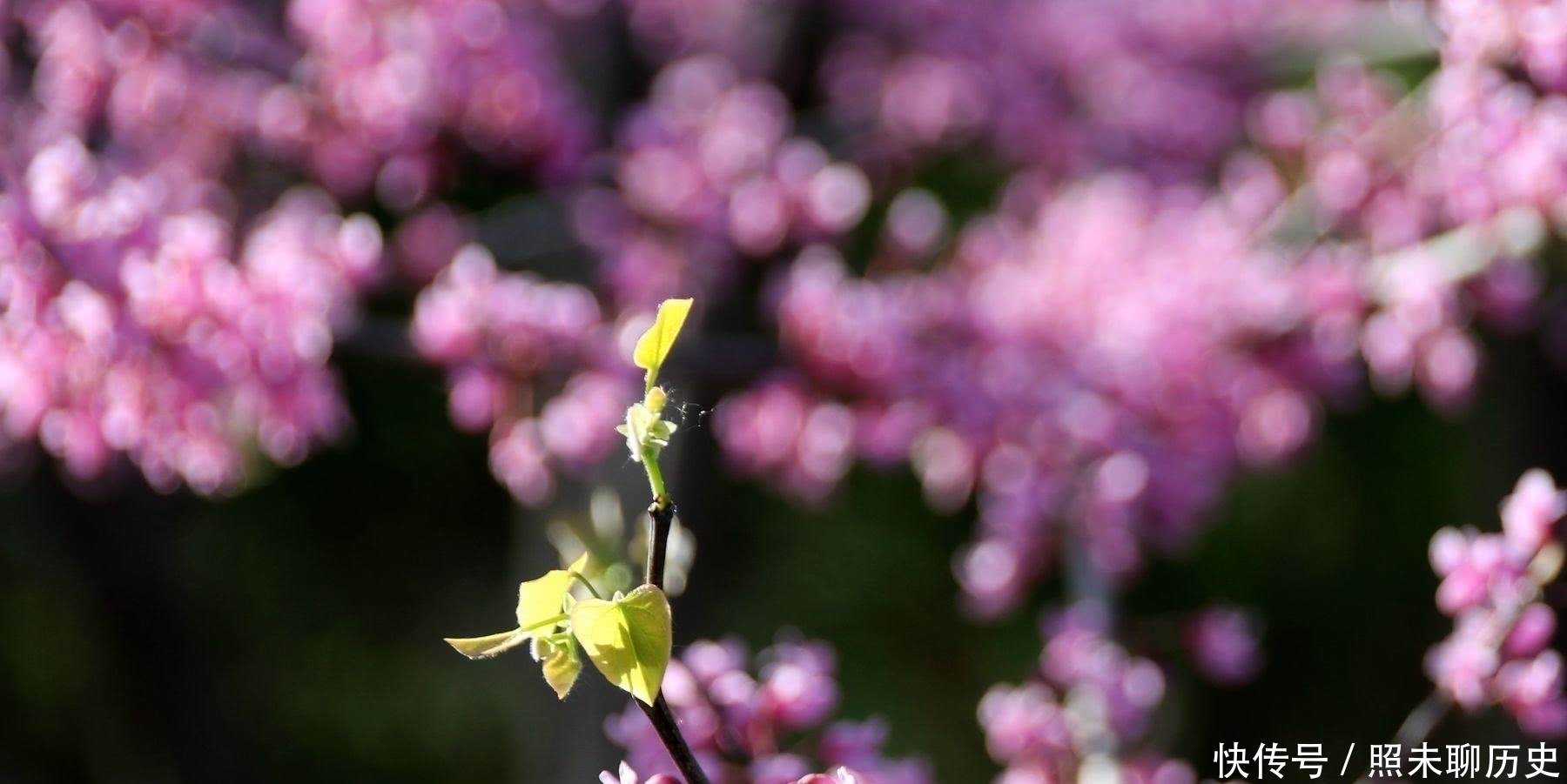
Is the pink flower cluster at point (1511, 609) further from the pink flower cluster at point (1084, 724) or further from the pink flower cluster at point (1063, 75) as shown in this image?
the pink flower cluster at point (1063, 75)

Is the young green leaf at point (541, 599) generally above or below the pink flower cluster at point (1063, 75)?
below

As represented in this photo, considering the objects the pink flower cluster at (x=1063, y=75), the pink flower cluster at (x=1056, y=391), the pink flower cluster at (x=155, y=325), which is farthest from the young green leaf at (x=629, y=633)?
the pink flower cluster at (x=1063, y=75)

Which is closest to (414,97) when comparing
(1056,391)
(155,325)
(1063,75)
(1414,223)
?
(155,325)

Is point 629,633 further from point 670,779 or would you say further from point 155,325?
point 155,325

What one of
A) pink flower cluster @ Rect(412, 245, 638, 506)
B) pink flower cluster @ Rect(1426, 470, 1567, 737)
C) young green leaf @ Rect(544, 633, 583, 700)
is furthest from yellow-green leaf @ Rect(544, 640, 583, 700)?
pink flower cluster @ Rect(412, 245, 638, 506)

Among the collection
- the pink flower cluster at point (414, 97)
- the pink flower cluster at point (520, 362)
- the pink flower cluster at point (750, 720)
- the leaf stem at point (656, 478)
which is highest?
the pink flower cluster at point (414, 97)
